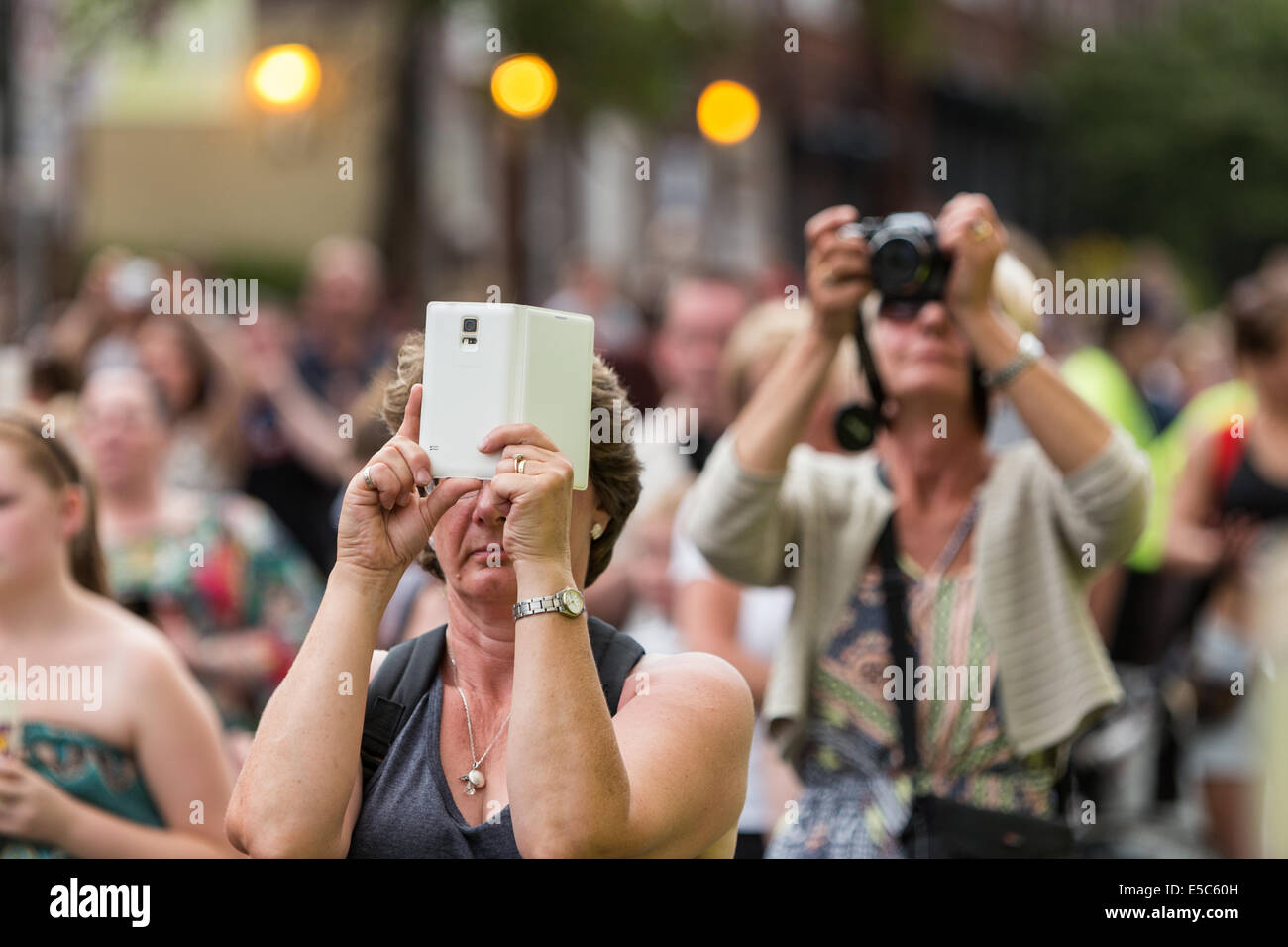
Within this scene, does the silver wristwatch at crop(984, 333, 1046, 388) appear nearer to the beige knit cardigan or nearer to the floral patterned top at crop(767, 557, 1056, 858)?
the beige knit cardigan

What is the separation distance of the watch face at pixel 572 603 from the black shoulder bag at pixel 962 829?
46.4 inches

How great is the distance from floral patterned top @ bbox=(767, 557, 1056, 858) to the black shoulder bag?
0.07 ft

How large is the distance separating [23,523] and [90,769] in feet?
1.69

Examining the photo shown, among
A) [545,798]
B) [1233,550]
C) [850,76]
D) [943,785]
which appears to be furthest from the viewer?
[850,76]

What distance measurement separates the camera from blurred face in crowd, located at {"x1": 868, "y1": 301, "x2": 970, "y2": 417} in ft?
11.9

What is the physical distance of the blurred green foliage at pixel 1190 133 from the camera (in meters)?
42.4

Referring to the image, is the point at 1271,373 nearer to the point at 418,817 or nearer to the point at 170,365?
the point at 170,365

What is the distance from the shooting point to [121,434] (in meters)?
5.74

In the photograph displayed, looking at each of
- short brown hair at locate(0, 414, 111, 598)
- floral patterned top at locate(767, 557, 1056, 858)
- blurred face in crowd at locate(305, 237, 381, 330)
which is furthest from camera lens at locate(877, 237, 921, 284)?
blurred face in crowd at locate(305, 237, 381, 330)

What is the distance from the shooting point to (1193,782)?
8.59 m

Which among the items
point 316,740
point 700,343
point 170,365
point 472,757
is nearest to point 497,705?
point 472,757
